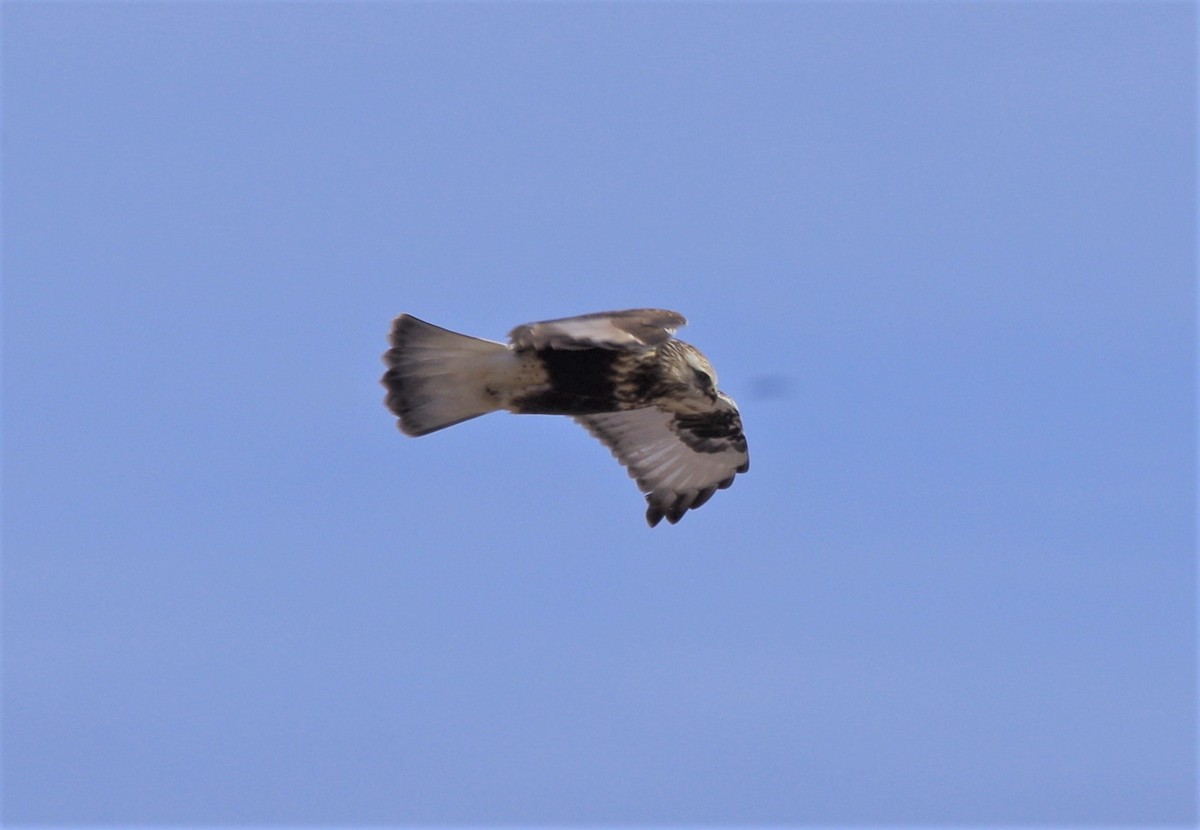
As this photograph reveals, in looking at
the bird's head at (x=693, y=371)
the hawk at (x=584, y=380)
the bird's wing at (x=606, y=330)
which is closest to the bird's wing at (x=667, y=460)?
the hawk at (x=584, y=380)

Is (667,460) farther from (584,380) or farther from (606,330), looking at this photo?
(606,330)

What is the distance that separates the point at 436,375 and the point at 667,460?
2.30m

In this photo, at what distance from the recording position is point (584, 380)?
1350 centimetres

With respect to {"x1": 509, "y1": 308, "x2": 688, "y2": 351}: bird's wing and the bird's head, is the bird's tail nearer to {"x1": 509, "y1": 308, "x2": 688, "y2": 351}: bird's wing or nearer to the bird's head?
{"x1": 509, "y1": 308, "x2": 688, "y2": 351}: bird's wing

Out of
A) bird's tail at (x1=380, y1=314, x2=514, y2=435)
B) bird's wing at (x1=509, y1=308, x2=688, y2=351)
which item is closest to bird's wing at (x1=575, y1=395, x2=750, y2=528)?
bird's tail at (x1=380, y1=314, x2=514, y2=435)

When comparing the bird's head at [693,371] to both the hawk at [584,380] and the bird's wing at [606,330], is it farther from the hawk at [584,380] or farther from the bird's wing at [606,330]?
the bird's wing at [606,330]

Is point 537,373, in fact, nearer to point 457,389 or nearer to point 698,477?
point 457,389

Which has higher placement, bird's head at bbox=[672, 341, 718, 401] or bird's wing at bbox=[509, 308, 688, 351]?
bird's head at bbox=[672, 341, 718, 401]

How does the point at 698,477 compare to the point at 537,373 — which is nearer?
the point at 537,373

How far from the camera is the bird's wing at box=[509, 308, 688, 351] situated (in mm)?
12359

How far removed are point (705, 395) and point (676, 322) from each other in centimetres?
147

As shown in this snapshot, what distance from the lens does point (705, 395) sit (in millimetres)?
14320

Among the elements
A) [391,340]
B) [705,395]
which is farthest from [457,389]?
[705,395]

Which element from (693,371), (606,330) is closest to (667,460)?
(693,371)
